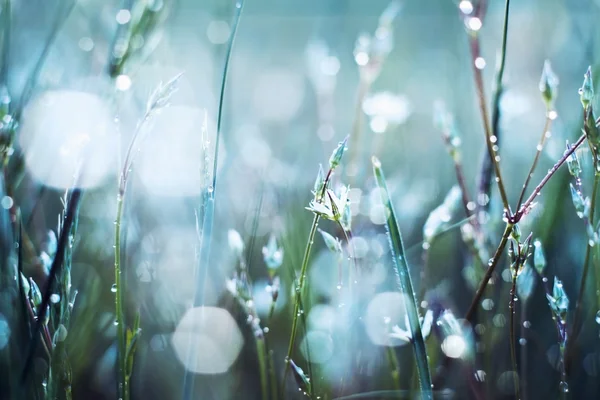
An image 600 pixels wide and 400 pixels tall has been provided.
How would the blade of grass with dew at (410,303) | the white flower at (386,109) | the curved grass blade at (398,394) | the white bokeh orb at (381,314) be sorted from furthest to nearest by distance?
the white flower at (386,109) < the white bokeh orb at (381,314) < the curved grass blade at (398,394) < the blade of grass with dew at (410,303)

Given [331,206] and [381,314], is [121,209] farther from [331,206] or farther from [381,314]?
[381,314]

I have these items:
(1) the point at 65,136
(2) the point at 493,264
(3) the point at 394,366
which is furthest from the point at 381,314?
(1) the point at 65,136

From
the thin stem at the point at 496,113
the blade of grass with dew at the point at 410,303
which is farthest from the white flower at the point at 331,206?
the thin stem at the point at 496,113

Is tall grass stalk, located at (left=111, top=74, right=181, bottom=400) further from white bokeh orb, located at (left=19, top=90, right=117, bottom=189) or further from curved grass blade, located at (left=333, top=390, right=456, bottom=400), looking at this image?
curved grass blade, located at (left=333, top=390, right=456, bottom=400)

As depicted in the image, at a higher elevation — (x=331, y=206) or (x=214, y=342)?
(x=331, y=206)

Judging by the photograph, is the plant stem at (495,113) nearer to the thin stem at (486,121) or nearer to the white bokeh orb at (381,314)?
the thin stem at (486,121)

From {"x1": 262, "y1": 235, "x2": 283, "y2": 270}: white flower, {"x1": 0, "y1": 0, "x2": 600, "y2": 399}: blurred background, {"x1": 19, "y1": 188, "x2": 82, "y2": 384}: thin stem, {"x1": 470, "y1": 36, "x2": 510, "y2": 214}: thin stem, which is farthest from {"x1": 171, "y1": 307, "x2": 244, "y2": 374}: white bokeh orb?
{"x1": 470, "y1": 36, "x2": 510, "y2": 214}: thin stem
